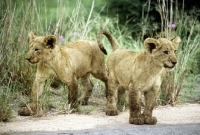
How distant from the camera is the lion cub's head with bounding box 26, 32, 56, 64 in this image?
6922 millimetres

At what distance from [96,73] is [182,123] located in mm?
1933

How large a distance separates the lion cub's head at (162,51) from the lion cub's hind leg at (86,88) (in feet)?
5.90

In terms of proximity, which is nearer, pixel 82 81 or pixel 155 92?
pixel 155 92

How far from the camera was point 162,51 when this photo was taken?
6.38 metres

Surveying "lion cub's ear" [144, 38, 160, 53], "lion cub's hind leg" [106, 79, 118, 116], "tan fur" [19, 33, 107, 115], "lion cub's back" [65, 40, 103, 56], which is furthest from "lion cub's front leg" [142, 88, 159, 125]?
"lion cub's back" [65, 40, 103, 56]

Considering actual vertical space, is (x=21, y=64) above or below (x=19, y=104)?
above

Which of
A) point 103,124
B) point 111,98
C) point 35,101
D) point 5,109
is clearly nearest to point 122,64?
point 111,98

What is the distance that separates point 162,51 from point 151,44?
0.18m

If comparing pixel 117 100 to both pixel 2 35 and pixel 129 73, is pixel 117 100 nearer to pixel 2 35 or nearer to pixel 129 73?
pixel 129 73

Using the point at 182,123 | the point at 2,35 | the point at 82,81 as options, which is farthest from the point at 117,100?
the point at 2,35

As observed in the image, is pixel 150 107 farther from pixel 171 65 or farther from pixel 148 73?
pixel 171 65

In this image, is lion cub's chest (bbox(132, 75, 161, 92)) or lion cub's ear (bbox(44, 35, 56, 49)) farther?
lion cub's ear (bbox(44, 35, 56, 49))

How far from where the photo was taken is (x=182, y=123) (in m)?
6.51

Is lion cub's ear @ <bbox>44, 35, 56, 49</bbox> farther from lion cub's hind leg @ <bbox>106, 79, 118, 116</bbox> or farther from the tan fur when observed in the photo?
lion cub's hind leg @ <bbox>106, 79, 118, 116</bbox>
